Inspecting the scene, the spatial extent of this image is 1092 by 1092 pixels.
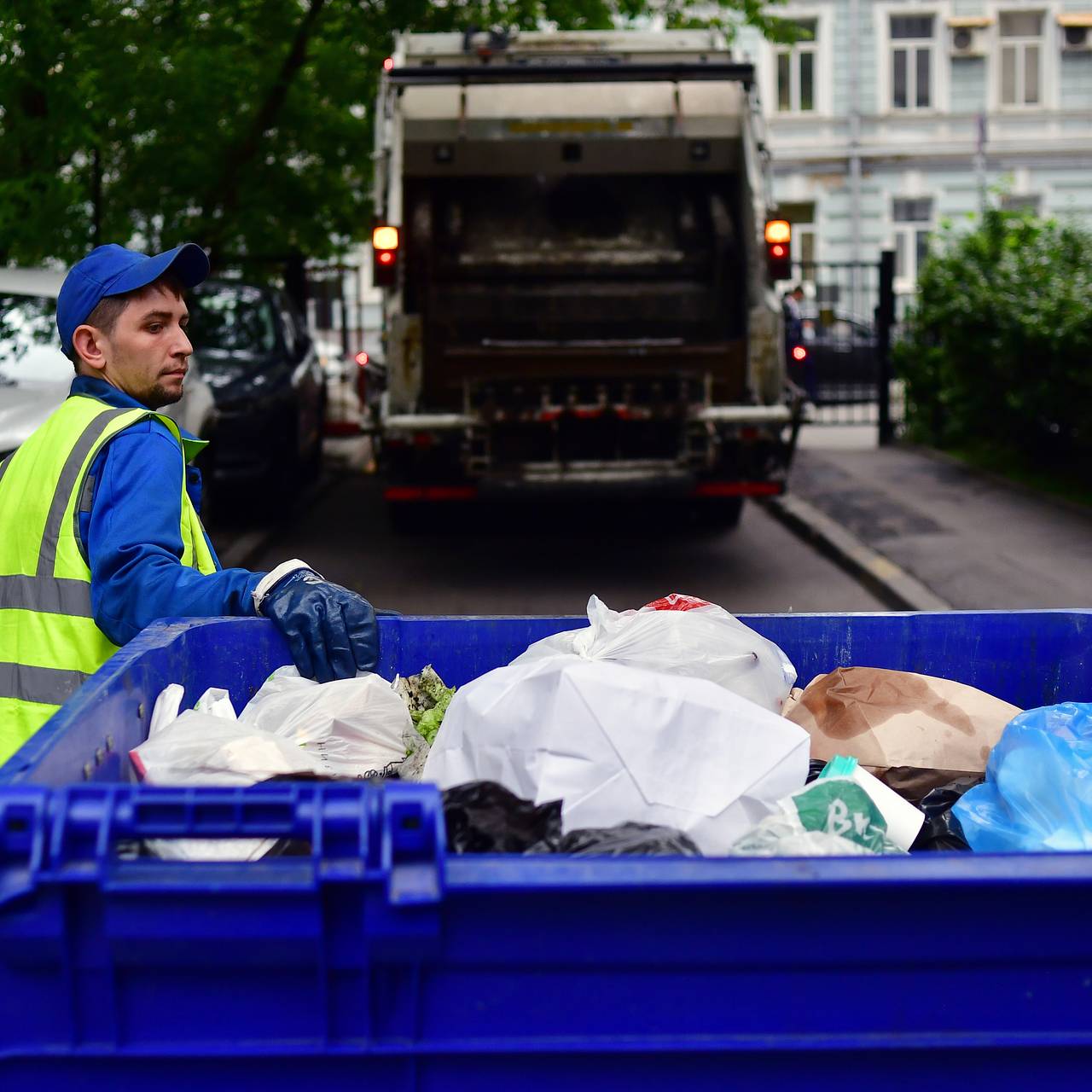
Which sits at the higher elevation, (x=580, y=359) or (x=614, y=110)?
(x=614, y=110)

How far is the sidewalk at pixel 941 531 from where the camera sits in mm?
7883

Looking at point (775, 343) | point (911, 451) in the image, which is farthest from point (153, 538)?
point (911, 451)

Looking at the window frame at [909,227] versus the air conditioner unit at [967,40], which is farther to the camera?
the window frame at [909,227]

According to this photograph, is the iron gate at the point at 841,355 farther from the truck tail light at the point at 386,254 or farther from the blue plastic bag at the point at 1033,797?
the blue plastic bag at the point at 1033,797

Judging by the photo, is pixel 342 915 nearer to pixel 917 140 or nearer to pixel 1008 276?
pixel 1008 276

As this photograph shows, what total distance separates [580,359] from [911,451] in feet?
21.7

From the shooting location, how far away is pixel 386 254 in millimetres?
8602

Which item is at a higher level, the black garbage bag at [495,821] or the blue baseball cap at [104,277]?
the blue baseball cap at [104,277]

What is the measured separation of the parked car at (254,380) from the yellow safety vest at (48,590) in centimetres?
695

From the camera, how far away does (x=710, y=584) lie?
28.0 feet

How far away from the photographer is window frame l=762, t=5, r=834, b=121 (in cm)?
3070

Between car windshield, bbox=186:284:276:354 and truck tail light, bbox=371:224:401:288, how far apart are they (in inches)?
91.0

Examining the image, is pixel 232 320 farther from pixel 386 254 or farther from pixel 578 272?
pixel 386 254

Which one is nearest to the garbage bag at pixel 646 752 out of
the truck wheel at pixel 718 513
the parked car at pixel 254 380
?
the parked car at pixel 254 380
